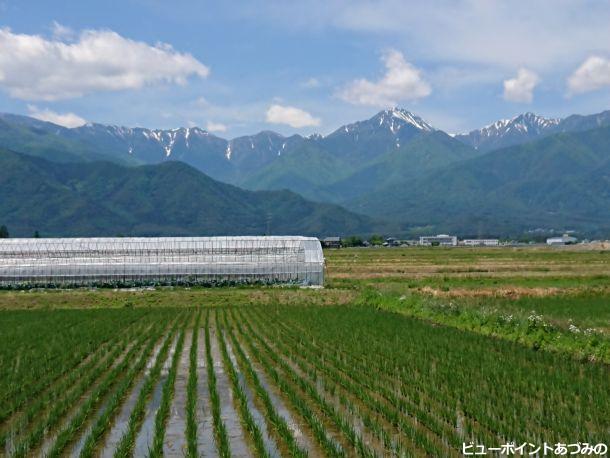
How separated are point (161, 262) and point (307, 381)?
142ft

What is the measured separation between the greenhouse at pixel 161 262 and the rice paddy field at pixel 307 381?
20383 millimetres

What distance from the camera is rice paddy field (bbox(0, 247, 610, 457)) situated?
13.0m

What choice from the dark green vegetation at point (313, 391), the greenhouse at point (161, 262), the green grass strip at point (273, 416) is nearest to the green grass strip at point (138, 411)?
the dark green vegetation at point (313, 391)

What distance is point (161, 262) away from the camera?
59.7m

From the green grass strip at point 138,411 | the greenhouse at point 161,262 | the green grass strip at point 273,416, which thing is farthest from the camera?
the greenhouse at point 161,262

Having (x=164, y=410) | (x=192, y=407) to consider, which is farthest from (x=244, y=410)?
(x=164, y=410)

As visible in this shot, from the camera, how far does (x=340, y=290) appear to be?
52250 millimetres

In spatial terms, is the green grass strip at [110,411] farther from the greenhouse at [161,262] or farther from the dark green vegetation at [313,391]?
the greenhouse at [161,262]

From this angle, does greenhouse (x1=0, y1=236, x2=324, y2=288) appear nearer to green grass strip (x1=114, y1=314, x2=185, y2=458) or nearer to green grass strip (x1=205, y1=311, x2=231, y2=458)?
green grass strip (x1=114, y1=314, x2=185, y2=458)

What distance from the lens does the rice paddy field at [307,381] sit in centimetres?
1301

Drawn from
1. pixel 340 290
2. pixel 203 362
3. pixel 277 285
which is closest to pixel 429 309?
pixel 203 362

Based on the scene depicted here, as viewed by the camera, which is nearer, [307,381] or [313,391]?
[313,391]

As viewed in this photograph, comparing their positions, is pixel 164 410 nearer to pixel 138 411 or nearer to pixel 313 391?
pixel 138 411

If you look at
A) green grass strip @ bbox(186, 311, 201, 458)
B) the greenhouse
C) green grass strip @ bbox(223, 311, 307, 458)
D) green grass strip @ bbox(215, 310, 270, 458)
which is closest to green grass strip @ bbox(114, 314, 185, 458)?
green grass strip @ bbox(186, 311, 201, 458)
